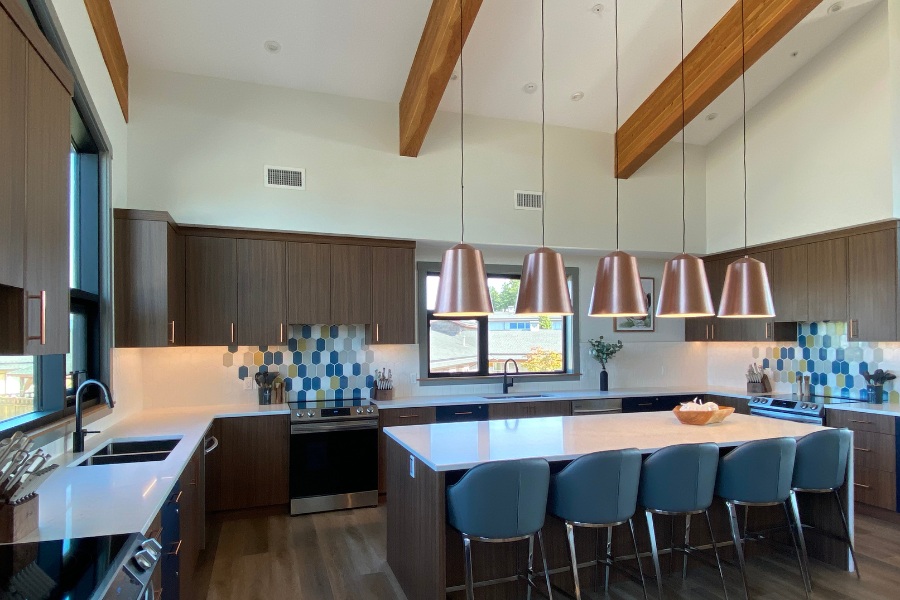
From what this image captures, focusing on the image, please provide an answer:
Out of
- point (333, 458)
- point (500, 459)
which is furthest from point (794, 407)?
point (333, 458)

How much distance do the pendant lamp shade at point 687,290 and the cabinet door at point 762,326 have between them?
10.1 ft

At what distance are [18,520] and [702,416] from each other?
357 centimetres

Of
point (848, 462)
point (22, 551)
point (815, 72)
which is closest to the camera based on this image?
point (22, 551)

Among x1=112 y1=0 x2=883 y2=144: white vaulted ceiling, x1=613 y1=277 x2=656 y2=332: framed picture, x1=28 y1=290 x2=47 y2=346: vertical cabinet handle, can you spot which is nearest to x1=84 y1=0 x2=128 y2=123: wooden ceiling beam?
x1=112 y1=0 x2=883 y2=144: white vaulted ceiling

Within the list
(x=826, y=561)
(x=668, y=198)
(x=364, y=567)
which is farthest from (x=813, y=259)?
(x=364, y=567)

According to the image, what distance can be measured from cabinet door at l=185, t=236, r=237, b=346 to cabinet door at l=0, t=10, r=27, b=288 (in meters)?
3.24

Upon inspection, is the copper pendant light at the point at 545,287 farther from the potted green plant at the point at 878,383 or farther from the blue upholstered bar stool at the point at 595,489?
the potted green plant at the point at 878,383

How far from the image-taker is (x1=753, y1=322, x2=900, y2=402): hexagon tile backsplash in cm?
513

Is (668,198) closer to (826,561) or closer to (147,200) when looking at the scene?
(826,561)

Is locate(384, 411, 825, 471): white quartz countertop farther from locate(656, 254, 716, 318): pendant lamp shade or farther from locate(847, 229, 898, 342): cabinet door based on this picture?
locate(847, 229, 898, 342): cabinet door

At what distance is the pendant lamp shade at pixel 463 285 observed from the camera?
2688 millimetres

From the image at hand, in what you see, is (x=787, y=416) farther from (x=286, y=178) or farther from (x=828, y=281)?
(x=286, y=178)

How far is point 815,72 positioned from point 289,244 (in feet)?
16.8

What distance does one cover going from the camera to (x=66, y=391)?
3166 millimetres
